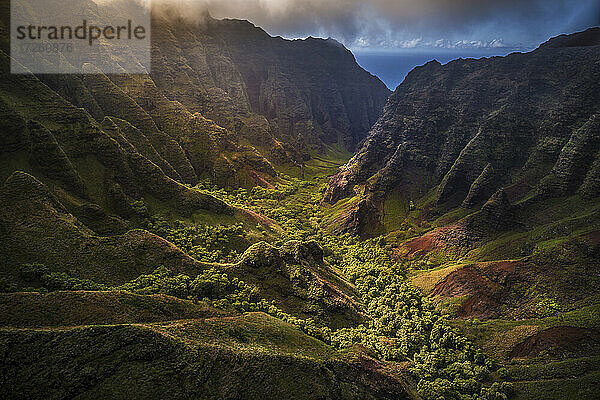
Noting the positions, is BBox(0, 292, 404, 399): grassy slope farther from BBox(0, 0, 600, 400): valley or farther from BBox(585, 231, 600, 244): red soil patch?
BBox(585, 231, 600, 244): red soil patch

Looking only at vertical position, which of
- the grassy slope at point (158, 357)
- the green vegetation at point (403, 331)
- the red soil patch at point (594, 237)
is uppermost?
the red soil patch at point (594, 237)

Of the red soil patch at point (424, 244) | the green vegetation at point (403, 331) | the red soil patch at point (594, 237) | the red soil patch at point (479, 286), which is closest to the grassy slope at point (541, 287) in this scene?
the red soil patch at point (594, 237)

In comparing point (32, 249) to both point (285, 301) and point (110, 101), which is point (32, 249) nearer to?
point (285, 301)

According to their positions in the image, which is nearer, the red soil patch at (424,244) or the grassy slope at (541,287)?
the grassy slope at (541,287)

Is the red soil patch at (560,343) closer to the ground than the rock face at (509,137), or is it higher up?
closer to the ground

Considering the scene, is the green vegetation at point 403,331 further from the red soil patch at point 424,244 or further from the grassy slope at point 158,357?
the grassy slope at point 158,357

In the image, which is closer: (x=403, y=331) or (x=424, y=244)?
(x=403, y=331)

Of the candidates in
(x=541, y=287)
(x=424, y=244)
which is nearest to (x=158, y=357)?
(x=541, y=287)

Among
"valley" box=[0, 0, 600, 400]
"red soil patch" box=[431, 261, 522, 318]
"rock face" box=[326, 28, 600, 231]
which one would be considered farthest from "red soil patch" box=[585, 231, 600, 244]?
"rock face" box=[326, 28, 600, 231]

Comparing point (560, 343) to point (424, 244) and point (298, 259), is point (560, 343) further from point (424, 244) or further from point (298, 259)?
point (424, 244)
